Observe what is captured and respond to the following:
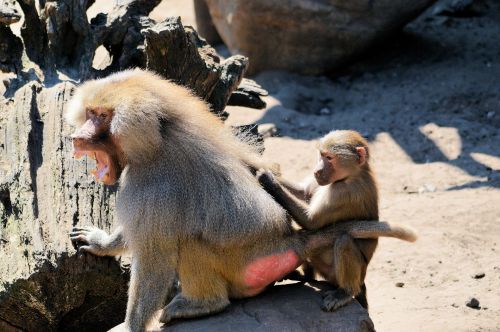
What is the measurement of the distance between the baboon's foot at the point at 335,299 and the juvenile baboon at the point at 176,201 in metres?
0.24

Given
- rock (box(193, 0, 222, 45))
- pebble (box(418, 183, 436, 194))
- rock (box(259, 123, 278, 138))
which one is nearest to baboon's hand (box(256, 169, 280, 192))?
pebble (box(418, 183, 436, 194))

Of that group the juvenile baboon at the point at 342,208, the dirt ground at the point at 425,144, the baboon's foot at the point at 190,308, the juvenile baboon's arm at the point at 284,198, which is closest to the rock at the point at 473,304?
the dirt ground at the point at 425,144

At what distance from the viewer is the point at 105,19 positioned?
5.30 metres

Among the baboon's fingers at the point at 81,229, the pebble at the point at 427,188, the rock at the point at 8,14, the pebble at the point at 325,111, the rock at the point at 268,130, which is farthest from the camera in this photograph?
the pebble at the point at 325,111

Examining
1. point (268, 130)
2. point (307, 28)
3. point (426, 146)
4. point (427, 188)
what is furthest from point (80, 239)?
point (307, 28)

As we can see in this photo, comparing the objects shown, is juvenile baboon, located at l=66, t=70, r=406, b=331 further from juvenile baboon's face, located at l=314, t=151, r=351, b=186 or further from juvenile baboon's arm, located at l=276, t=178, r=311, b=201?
juvenile baboon's arm, located at l=276, t=178, r=311, b=201

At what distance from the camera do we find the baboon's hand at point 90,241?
3.64 m

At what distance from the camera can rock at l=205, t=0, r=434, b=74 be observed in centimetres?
870

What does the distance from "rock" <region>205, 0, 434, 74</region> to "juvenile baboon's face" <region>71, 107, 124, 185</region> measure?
573cm

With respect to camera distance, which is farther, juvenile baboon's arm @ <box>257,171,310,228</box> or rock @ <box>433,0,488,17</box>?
rock @ <box>433,0,488,17</box>

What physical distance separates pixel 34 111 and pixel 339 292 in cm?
229

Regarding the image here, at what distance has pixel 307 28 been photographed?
349 inches

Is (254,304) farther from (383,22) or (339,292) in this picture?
(383,22)

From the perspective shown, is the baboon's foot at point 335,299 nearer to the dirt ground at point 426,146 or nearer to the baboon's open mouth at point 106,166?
the dirt ground at point 426,146
